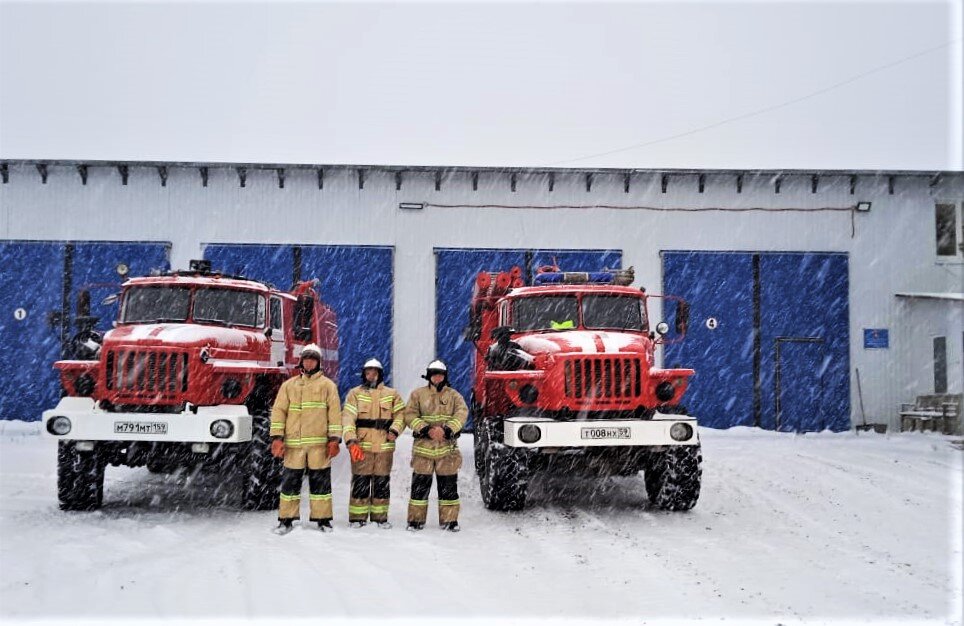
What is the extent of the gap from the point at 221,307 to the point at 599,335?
14.4 ft

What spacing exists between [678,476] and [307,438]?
153 inches

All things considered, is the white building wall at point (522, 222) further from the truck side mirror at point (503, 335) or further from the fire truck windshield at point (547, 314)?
the truck side mirror at point (503, 335)

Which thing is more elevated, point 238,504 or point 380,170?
point 380,170

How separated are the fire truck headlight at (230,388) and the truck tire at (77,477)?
1.45m

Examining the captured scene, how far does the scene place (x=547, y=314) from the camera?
30.1 feet

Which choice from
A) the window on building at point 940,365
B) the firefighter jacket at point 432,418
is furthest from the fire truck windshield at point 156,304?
the window on building at point 940,365

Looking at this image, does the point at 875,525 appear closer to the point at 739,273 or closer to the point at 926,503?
the point at 926,503

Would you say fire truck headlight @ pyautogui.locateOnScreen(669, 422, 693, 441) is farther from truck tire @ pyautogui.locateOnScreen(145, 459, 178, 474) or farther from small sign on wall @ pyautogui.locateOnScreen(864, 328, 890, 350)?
small sign on wall @ pyautogui.locateOnScreen(864, 328, 890, 350)

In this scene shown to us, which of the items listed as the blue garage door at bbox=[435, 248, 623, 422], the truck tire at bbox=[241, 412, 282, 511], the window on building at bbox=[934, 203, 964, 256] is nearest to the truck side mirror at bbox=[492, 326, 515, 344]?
the truck tire at bbox=[241, 412, 282, 511]

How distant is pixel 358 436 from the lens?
24.5 feet

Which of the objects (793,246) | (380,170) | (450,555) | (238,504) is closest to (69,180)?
(380,170)

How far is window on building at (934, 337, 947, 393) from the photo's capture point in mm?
16938

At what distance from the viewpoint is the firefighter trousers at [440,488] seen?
736cm

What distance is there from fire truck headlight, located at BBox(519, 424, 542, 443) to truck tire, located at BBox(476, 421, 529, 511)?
1.33ft
